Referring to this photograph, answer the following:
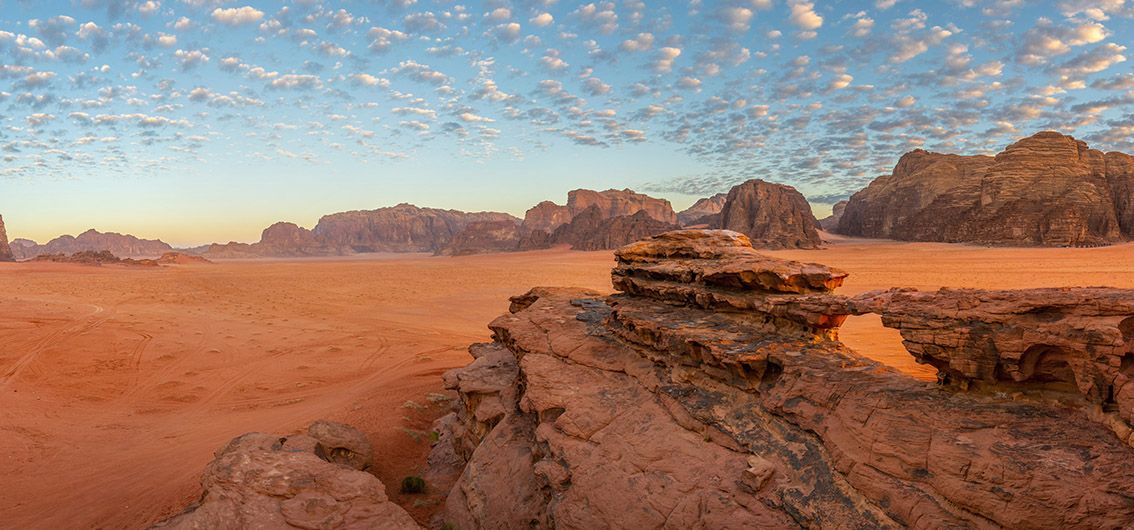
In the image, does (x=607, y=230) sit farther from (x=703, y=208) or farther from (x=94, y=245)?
(x=94, y=245)

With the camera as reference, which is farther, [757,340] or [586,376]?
[586,376]

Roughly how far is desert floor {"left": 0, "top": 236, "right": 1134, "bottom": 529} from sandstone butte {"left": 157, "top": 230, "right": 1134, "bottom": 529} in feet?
7.25

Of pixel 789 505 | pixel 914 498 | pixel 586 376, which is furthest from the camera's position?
pixel 586 376

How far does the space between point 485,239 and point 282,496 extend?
9747 centimetres

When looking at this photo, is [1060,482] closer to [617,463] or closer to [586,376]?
[617,463]

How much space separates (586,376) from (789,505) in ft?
11.3

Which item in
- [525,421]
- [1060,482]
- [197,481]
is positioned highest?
[1060,482]

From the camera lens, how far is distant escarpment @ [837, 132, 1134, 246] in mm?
46250

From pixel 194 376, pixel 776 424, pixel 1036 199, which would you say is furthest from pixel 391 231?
pixel 776 424

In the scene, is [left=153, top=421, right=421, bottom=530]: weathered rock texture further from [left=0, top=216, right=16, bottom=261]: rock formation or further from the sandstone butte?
[left=0, top=216, right=16, bottom=261]: rock formation

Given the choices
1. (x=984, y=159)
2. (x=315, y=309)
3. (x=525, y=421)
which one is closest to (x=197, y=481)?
(x=525, y=421)

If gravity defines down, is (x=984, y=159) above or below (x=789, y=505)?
above

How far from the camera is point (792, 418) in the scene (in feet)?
16.5

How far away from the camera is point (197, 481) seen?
7762 mm
